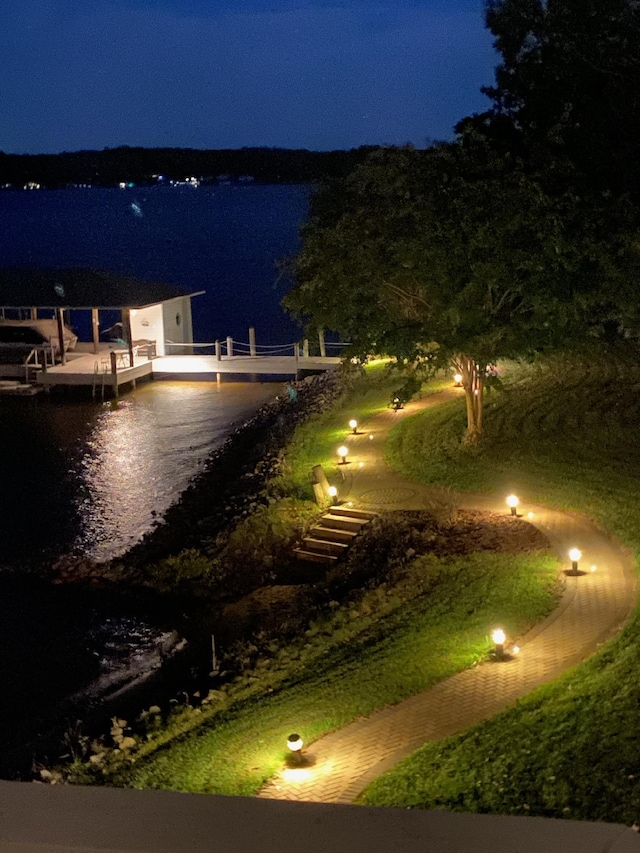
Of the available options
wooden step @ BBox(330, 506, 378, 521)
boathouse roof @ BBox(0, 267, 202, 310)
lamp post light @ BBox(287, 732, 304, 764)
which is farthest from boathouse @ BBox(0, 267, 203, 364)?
lamp post light @ BBox(287, 732, 304, 764)

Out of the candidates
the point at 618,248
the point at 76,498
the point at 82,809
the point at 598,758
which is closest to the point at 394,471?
the point at 618,248

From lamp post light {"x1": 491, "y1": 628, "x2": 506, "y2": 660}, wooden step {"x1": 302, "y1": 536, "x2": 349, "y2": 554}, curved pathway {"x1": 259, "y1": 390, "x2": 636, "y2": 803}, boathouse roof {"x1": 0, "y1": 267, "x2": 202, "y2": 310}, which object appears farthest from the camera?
boathouse roof {"x1": 0, "y1": 267, "x2": 202, "y2": 310}

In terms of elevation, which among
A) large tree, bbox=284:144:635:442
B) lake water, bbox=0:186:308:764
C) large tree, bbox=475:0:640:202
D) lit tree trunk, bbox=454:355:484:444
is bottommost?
lake water, bbox=0:186:308:764

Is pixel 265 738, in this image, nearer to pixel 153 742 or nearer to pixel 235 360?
pixel 153 742

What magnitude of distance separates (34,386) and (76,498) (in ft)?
47.3

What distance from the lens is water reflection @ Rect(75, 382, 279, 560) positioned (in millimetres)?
21047

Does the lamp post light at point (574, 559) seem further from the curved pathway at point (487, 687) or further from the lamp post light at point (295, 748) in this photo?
the lamp post light at point (295, 748)

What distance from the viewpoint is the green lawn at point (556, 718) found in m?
7.22

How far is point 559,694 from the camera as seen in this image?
9.02 metres

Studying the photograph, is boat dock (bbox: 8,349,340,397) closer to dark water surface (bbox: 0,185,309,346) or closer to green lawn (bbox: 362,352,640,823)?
dark water surface (bbox: 0,185,309,346)

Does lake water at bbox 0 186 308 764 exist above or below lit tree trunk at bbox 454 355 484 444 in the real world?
below

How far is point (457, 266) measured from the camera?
57.7ft

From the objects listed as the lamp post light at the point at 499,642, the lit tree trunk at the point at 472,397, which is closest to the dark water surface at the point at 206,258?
the lit tree trunk at the point at 472,397

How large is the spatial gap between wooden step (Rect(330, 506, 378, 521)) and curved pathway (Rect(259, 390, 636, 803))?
125 inches
